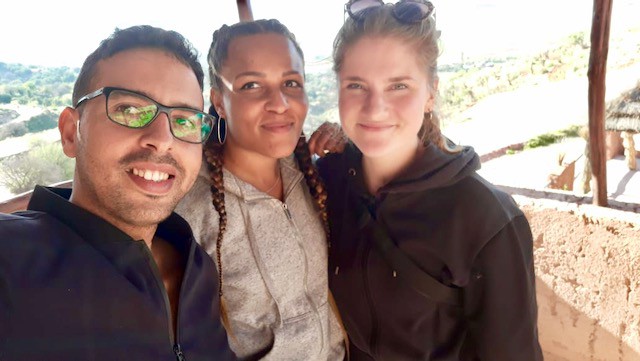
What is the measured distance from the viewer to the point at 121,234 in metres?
1.06

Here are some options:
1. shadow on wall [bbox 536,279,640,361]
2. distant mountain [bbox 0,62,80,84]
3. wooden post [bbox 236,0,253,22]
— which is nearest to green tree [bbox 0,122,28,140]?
distant mountain [bbox 0,62,80,84]

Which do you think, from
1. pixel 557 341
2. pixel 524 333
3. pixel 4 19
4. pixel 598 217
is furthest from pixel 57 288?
pixel 4 19

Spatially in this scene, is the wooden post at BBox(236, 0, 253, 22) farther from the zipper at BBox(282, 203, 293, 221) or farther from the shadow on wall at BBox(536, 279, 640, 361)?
the shadow on wall at BBox(536, 279, 640, 361)

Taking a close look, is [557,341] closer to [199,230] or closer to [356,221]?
[356,221]

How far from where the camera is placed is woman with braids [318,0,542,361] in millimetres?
1308

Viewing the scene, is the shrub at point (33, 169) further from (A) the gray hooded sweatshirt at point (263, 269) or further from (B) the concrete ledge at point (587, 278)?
(B) the concrete ledge at point (587, 278)

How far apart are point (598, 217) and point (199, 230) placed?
1984 mm

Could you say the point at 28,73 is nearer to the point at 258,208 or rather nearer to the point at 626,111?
the point at 258,208

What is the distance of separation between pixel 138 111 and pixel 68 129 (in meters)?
0.20

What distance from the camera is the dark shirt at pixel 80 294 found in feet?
2.82

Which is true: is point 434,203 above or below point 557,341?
above

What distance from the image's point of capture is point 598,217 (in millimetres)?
2262

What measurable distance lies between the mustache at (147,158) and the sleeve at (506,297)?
35.4 inches

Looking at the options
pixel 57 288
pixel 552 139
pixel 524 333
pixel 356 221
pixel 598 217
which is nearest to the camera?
pixel 57 288
